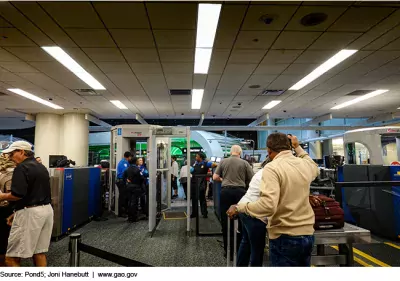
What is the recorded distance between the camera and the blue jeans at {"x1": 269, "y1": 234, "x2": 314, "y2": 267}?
5.22ft

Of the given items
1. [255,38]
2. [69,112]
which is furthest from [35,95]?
[255,38]

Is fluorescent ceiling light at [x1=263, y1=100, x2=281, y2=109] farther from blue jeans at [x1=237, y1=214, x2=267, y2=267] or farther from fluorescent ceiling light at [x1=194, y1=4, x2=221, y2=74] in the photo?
blue jeans at [x1=237, y1=214, x2=267, y2=267]

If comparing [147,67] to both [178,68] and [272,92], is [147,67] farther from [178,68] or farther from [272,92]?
[272,92]

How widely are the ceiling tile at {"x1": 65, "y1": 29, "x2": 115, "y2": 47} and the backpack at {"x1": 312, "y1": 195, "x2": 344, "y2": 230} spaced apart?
3.51 metres

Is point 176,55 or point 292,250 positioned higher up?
point 176,55

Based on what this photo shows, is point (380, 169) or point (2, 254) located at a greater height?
point (380, 169)

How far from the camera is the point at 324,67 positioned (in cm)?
512

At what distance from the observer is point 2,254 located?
2697 mm

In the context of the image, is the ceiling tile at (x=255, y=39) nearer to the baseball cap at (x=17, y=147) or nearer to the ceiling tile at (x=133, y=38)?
the ceiling tile at (x=133, y=38)

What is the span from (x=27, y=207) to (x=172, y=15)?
108 inches

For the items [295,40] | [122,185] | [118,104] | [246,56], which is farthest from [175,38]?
[118,104]

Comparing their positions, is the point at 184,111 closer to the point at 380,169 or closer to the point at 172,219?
the point at 172,219

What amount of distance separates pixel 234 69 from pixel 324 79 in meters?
2.29
